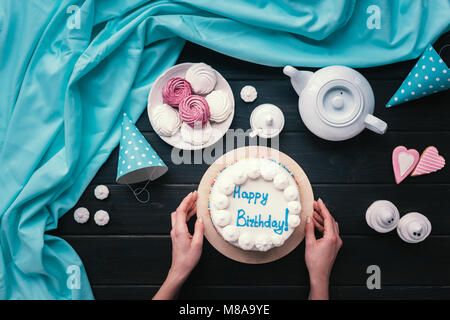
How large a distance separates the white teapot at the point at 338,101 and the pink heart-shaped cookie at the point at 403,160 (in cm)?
18

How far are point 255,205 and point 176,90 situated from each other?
0.45 metres

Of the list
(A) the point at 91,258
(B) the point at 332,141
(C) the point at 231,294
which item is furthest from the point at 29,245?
(B) the point at 332,141

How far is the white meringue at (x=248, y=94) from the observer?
117 cm

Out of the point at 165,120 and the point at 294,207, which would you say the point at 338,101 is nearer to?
the point at 294,207

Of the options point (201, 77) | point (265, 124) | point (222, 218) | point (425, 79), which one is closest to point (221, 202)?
point (222, 218)

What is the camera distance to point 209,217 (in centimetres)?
114

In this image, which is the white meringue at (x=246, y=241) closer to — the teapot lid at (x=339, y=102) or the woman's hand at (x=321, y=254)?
the woman's hand at (x=321, y=254)

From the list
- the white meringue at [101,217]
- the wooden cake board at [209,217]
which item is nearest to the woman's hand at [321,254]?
the wooden cake board at [209,217]

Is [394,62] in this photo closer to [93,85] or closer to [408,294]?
[408,294]

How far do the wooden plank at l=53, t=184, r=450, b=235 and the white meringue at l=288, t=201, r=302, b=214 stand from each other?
6.3 inches

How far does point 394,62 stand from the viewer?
1167 millimetres

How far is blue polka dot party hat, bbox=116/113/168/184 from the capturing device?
1038mm

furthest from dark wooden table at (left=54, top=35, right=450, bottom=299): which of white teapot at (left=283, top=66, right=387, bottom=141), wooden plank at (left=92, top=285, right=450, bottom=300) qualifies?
white teapot at (left=283, top=66, right=387, bottom=141)

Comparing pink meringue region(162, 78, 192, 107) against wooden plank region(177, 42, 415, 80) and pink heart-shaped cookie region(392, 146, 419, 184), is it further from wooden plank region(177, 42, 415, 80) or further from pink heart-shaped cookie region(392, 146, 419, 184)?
pink heart-shaped cookie region(392, 146, 419, 184)
